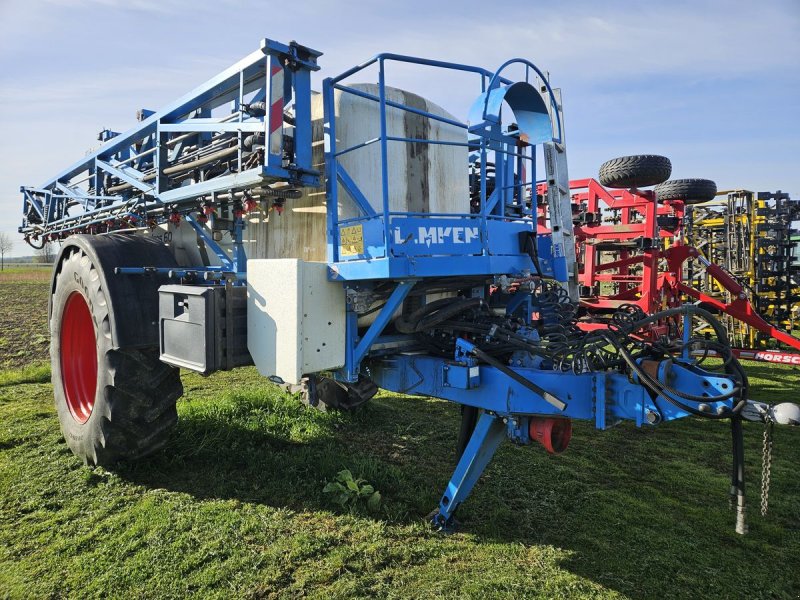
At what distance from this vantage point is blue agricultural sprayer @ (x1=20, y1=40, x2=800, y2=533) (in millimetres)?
2887

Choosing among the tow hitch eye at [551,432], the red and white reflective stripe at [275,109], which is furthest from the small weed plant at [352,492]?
the red and white reflective stripe at [275,109]

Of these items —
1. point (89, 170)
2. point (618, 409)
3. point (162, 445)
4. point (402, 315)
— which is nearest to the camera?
point (618, 409)

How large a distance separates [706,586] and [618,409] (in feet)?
3.68

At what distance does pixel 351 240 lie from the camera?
3076mm

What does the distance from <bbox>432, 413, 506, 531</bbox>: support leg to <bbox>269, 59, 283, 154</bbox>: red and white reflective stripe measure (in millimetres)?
1925

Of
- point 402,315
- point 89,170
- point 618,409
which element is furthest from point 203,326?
point 89,170

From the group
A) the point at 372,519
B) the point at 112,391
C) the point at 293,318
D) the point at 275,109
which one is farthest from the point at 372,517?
the point at 275,109

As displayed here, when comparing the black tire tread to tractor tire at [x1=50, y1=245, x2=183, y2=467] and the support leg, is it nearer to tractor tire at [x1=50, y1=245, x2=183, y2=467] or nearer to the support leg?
tractor tire at [x1=50, y1=245, x2=183, y2=467]

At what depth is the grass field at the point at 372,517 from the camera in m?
2.89

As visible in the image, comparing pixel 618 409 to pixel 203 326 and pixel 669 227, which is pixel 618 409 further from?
pixel 669 227

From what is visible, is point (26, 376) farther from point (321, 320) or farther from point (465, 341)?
point (465, 341)

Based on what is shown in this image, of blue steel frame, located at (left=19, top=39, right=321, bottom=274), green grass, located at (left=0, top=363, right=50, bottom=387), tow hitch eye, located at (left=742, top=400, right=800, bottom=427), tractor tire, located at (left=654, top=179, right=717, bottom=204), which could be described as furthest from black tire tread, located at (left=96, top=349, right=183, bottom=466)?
tractor tire, located at (left=654, top=179, right=717, bottom=204)

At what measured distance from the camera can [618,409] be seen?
2.75 metres

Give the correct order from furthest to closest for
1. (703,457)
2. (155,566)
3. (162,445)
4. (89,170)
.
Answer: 1. (89,170)
2. (703,457)
3. (162,445)
4. (155,566)
